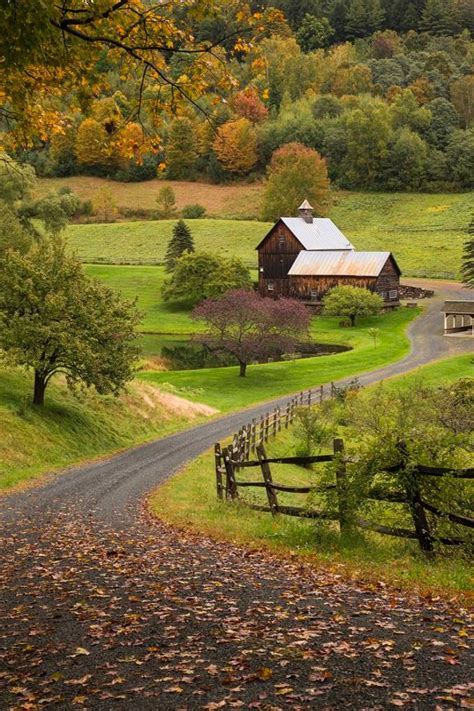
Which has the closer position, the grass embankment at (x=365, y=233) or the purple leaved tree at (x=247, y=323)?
the purple leaved tree at (x=247, y=323)

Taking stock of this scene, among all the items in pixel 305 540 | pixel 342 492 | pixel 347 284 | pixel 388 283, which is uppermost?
pixel 388 283

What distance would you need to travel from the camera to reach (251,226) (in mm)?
123625

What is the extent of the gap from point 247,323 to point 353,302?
76.2ft

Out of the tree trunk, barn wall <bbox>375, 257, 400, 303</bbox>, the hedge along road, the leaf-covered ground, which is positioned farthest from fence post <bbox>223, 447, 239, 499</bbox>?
barn wall <bbox>375, 257, 400, 303</bbox>

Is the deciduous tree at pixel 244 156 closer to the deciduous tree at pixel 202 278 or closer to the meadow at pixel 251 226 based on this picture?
the meadow at pixel 251 226

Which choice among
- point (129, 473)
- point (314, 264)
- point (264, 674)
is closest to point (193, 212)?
point (314, 264)

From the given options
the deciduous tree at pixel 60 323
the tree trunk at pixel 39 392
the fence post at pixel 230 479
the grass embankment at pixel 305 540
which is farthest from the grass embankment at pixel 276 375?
the fence post at pixel 230 479

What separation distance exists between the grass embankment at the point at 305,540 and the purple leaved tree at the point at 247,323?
3252 centimetres

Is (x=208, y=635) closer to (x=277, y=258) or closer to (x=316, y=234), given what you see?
(x=277, y=258)

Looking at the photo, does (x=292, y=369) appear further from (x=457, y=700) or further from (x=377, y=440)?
(x=457, y=700)

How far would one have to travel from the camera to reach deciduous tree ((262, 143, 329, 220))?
416ft

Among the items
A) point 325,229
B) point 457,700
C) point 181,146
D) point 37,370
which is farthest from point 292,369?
point 181,146

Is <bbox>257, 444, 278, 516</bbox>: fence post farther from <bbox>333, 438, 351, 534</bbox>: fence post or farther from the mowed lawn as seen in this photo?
the mowed lawn

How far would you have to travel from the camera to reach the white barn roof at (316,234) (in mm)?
94562
